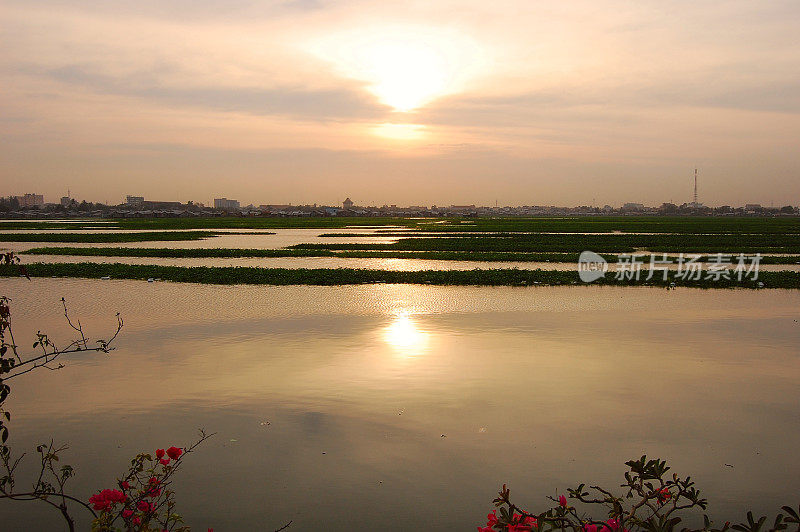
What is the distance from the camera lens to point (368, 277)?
22438 mm

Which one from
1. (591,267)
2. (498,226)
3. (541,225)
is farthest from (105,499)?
(541,225)

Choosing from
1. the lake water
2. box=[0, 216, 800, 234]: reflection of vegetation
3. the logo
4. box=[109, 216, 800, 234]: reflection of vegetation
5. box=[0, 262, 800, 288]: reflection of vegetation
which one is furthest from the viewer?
box=[109, 216, 800, 234]: reflection of vegetation

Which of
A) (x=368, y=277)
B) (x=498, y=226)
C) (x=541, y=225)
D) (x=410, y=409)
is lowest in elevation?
(x=410, y=409)

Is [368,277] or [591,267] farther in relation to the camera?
[591,267]

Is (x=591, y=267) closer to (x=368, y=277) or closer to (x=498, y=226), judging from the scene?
(x=368, y=277)

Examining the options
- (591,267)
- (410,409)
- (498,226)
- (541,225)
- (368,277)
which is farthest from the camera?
(541,225)

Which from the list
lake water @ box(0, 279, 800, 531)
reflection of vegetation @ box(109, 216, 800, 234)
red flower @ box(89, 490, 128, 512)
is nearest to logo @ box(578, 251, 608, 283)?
lake water @ box(0, 279, 800, 531)

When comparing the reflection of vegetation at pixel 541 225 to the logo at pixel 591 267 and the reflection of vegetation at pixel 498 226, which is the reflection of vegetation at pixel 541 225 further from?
the logo at pixel 591 267

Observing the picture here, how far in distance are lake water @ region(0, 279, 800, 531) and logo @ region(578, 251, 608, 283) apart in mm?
8109

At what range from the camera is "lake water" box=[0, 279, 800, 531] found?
18.6 ft

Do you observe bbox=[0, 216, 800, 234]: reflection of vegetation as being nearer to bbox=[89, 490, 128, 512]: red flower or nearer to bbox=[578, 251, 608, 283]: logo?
bbox=[578, 251, 608, 283]: logo

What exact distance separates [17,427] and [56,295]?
12.6m

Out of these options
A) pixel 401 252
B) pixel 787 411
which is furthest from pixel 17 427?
pixel 401 252

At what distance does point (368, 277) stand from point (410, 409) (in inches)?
582
